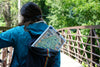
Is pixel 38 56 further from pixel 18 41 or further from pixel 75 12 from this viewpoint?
pixel 75 12

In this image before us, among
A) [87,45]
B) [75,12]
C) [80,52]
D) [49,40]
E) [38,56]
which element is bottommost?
[80,52]

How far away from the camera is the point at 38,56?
1193 millimetres

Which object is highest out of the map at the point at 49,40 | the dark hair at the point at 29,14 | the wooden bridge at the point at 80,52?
the dark hair at the point at 29,14

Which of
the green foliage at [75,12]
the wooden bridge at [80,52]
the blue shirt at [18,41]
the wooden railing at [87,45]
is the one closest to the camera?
the blue shirt at [18,41]

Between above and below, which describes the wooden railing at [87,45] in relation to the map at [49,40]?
below

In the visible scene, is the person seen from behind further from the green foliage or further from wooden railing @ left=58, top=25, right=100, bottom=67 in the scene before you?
the green foliage

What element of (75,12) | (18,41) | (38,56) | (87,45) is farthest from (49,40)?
(75,12)

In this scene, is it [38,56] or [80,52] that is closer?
[38,56]

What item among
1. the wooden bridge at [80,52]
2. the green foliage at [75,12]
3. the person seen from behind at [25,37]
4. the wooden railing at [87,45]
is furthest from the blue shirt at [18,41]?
the green foliage at [75,12]

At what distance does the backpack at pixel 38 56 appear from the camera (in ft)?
3.79

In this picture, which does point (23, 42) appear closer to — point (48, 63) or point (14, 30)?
point (14, 30)

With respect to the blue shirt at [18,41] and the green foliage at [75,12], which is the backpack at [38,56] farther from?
the green foliage at [75,12]

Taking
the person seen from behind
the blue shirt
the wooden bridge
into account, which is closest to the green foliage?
the wooden bridge

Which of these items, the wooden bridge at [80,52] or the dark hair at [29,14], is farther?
the wooden bridge at [80,52]
